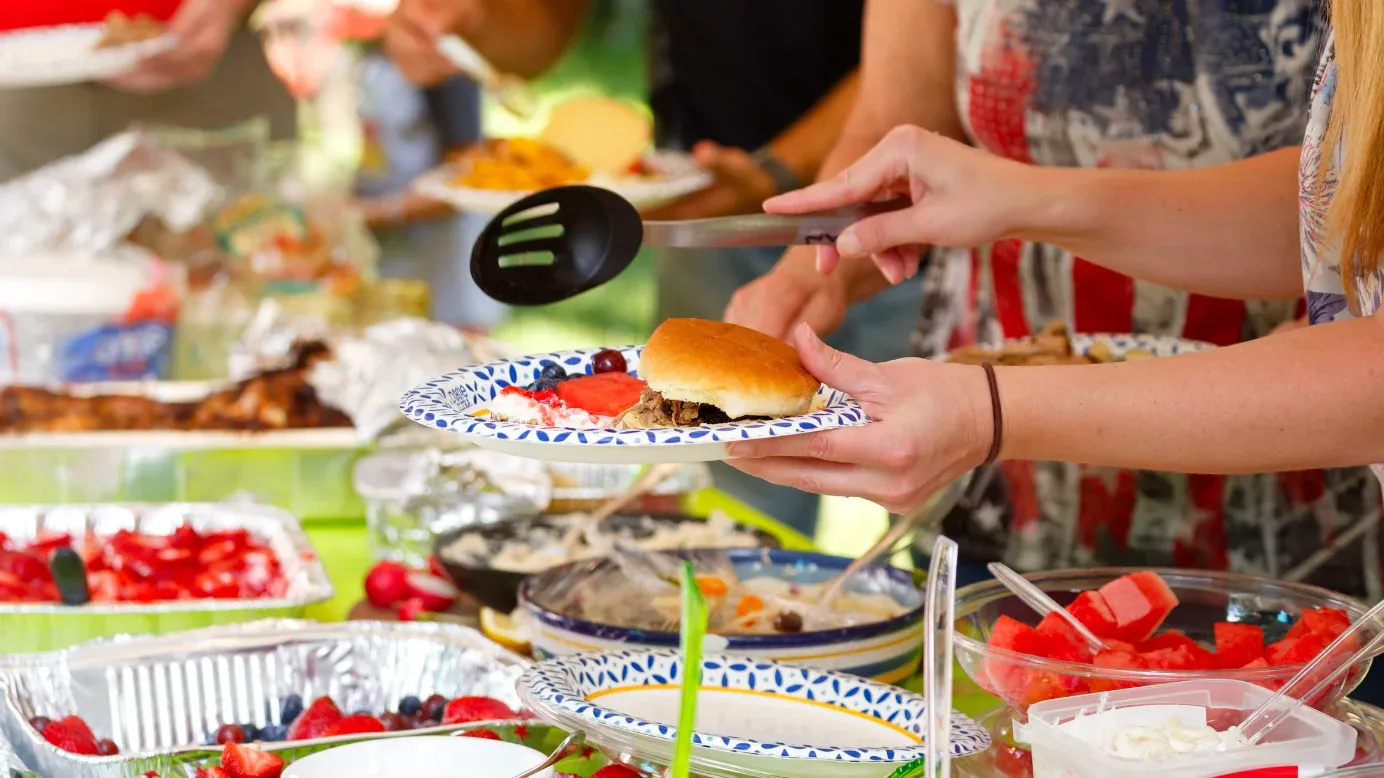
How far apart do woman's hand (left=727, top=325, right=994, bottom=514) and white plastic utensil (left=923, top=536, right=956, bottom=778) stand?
0.69 ft

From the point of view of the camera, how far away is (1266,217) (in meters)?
1.49

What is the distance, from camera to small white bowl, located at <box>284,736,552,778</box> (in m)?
1.08

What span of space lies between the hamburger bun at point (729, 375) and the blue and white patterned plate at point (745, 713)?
241mm

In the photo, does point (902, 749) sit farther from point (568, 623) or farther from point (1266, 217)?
point (1266, 217)

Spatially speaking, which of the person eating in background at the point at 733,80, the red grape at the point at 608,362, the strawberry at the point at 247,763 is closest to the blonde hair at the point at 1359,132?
the red grape at the point at 608,362

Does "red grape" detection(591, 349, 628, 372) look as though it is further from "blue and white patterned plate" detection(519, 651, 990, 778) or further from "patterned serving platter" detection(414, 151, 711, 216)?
"patterned serving platter" detection(414, 151, 711, 216)

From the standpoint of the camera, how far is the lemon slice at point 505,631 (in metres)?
1.56

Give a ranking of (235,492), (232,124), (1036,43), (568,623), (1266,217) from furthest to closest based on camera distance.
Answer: (232,124)
(235,492)
(1036,43)
(1266,217)
(568,623)

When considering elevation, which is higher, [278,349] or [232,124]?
[232,124]

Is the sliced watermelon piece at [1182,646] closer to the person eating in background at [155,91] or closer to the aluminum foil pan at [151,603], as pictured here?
the aluminum foil pan at [151,603]

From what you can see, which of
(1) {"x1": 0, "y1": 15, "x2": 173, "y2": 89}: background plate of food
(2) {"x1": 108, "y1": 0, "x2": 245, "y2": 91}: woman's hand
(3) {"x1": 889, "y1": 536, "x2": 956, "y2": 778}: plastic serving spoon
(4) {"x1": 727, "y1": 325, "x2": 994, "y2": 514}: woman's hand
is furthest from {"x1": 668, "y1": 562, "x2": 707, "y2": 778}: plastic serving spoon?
(2) {"x1": 108, "y1": 0, "x2": 245, "y2": 91}: woman's hand

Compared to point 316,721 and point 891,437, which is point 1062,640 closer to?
point 891,437

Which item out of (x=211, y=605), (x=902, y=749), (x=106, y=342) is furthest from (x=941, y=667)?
(x=106, y=342)

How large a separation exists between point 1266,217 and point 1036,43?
52 centimetres
